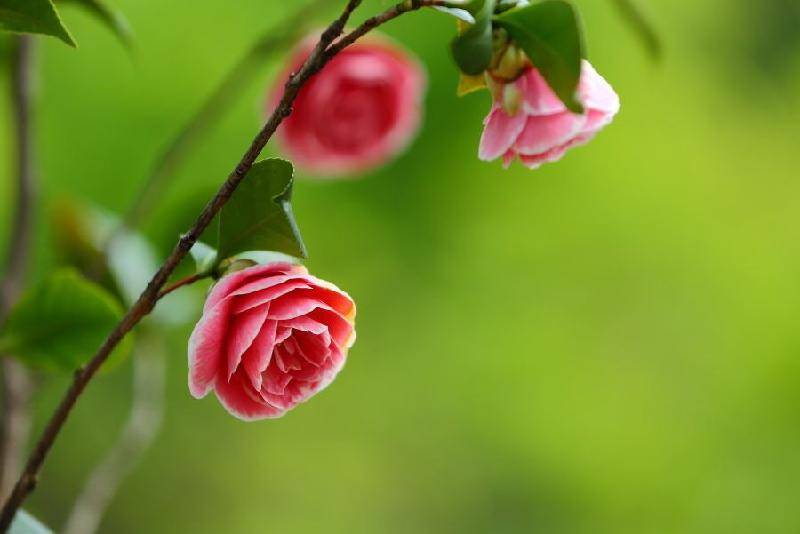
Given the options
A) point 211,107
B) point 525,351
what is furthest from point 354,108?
point 525,351

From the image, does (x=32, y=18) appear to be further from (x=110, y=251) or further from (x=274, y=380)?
(x=110, y=251)

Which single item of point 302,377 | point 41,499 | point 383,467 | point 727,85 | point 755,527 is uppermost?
point 727,85

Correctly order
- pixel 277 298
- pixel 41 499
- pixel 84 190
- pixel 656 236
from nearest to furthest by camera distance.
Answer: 1. pixel 277 298
2. pixel 84 190
3. pixel 41 499
4. pixel 656 236

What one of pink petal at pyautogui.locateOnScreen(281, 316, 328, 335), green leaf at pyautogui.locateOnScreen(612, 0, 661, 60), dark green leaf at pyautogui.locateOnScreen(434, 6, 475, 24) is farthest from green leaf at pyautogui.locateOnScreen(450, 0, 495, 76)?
green leaf at pyautogui.locateOnScreen(612, 0, 661, 60)

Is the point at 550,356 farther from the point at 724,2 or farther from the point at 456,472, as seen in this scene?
the point at 724,2

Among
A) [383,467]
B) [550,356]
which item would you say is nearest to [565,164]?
[550,356]

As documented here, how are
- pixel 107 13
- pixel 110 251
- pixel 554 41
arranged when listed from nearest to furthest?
1. pixel 554 41
2. pixel 107 13
3. pixel 110 251
